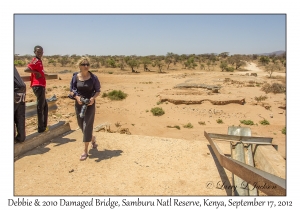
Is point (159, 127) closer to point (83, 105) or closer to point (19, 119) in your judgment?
point (83, 105)

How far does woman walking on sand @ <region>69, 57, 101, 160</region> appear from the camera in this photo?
3.66 meters

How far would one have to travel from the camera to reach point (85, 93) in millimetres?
3766

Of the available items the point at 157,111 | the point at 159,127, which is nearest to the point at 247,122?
the point at 159,127

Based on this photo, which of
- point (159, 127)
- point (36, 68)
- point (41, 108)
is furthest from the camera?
point (159, 127)

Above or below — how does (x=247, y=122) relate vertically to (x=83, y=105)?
below

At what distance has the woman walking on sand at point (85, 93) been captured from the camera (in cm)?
366

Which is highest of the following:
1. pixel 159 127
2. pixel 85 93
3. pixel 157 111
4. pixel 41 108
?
pixel 85 93

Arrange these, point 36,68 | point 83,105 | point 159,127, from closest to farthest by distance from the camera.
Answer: point 83,105
point 36,68
point 159,127

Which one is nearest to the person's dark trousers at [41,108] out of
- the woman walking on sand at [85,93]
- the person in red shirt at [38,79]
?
the person in red shirt at [38,79]

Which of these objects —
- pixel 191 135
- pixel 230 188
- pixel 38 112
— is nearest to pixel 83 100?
pixel 38 112

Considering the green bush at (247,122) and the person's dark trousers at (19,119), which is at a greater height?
the person's dark trousers at (19,119)

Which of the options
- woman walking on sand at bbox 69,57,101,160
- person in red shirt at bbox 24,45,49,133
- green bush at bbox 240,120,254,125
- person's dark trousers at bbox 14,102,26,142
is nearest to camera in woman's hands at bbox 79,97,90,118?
woman walking on sand at bbox 69,57,101,160

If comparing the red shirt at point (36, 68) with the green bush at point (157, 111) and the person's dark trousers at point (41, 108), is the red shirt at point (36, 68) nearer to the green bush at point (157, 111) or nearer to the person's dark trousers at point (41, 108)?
the person's dark trousers at point (41, 108)

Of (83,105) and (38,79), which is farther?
(38,79)
